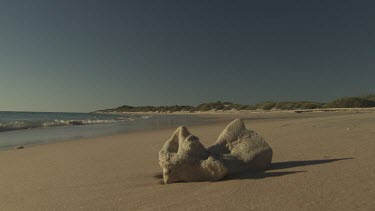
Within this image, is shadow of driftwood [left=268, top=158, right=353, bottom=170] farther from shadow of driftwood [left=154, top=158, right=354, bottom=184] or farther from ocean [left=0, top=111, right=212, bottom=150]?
ocean [left=0, top=111, right=212, bottom=150]

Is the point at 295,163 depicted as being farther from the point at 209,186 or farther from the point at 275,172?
the point at 209,186

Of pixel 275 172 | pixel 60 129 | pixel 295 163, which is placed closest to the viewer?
pixel 275 172

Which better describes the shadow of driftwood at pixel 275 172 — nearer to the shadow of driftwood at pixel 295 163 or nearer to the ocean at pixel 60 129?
the shadow of driftwood at pixel 295 163

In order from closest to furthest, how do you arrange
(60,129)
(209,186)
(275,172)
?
(209,186) < (275,172) < (60,129)

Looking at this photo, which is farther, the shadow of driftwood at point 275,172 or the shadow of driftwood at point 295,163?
the shadow of driftwood at point 295,163

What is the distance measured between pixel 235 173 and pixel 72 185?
1.85 meters

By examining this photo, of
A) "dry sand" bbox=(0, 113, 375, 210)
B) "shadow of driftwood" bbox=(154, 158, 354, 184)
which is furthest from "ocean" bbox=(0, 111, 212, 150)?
"shadow of driftwood" bbox=(154, 158, 354, 184)

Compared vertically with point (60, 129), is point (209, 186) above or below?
below

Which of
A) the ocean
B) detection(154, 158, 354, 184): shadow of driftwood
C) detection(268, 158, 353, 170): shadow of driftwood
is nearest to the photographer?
detection(154, 158, 354, 184): shadow of driftwood

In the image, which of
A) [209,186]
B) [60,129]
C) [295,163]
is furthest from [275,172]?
[60,129]

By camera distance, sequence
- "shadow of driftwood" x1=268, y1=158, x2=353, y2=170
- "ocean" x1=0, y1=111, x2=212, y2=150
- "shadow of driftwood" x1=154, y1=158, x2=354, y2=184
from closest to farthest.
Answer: "shadow of driftwood" x1=154, y1=158, x2=354, y2=184, "shadow of driftwood" x1=268, y1=158, x2=353, y2=170, "ocean" x1=0, y1=111, x2=212, y2=150

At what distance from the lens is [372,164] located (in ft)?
12.3

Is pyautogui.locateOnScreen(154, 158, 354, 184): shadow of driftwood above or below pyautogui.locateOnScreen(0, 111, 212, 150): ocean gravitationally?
below

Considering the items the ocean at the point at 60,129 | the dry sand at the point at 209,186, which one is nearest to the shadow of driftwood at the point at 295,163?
the dry sand at the point at 209,186
